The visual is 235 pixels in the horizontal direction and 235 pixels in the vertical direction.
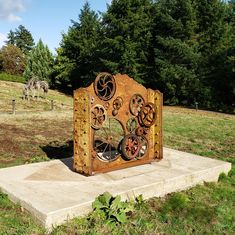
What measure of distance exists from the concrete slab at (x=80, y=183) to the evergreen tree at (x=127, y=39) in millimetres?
22925

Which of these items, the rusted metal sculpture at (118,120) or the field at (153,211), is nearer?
the field at (153,211)

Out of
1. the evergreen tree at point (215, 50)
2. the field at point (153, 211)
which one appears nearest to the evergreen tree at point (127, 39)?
the evergreen tree at point (215, 50)

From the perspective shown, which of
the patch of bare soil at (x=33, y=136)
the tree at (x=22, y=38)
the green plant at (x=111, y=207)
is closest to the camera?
the green plant at (x=111, y=207)

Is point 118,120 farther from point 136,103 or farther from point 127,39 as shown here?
point 127,39

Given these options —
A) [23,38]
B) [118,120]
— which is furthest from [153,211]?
[23,38]

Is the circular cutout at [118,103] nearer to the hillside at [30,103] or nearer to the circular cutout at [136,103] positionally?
the circular cutout at [136,103]

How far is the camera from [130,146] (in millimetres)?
6449

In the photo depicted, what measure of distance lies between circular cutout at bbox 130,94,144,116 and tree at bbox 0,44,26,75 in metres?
48.1

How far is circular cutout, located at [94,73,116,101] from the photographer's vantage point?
236 inches

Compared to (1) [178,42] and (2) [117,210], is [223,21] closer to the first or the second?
(1) [178,42]

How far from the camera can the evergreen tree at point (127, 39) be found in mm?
29267

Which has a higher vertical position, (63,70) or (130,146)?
(63,70)

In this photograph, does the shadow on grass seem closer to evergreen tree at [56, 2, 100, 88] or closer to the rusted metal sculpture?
the rusted metal sculpture

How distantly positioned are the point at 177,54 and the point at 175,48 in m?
0.79
